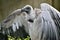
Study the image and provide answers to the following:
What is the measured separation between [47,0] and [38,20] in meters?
0.23

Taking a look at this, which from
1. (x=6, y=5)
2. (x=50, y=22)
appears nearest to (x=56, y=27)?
(x=50, y=22)

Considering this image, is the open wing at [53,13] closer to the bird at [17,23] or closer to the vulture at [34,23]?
the vulture at [34,23]

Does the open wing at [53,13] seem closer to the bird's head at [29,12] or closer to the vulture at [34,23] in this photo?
the vulture at [34,23]

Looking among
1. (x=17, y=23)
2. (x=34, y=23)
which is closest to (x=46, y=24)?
(x=34, y=23)

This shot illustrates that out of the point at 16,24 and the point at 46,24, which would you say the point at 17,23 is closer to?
the point at 16,24

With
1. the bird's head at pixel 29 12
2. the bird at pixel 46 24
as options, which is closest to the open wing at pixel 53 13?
the bird at pixel 46 24

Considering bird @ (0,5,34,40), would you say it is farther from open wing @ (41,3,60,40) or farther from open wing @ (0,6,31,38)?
open wing @ (41,3,60,40)

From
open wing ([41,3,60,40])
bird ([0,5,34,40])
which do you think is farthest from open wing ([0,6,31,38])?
open wing ([41,3,60,40])

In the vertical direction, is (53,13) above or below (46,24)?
above

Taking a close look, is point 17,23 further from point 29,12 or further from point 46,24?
point 46,24

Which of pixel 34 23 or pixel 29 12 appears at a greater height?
pixel 29 12

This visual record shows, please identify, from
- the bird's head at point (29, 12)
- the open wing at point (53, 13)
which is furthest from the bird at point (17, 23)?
the open wing at point (53, 13)

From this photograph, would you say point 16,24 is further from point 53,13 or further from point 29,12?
point 53,13

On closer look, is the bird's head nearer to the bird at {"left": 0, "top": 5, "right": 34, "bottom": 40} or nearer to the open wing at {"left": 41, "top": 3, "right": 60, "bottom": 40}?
the bird at {"left": 0, "top": 5, "right": 34, "bottom": 40}
